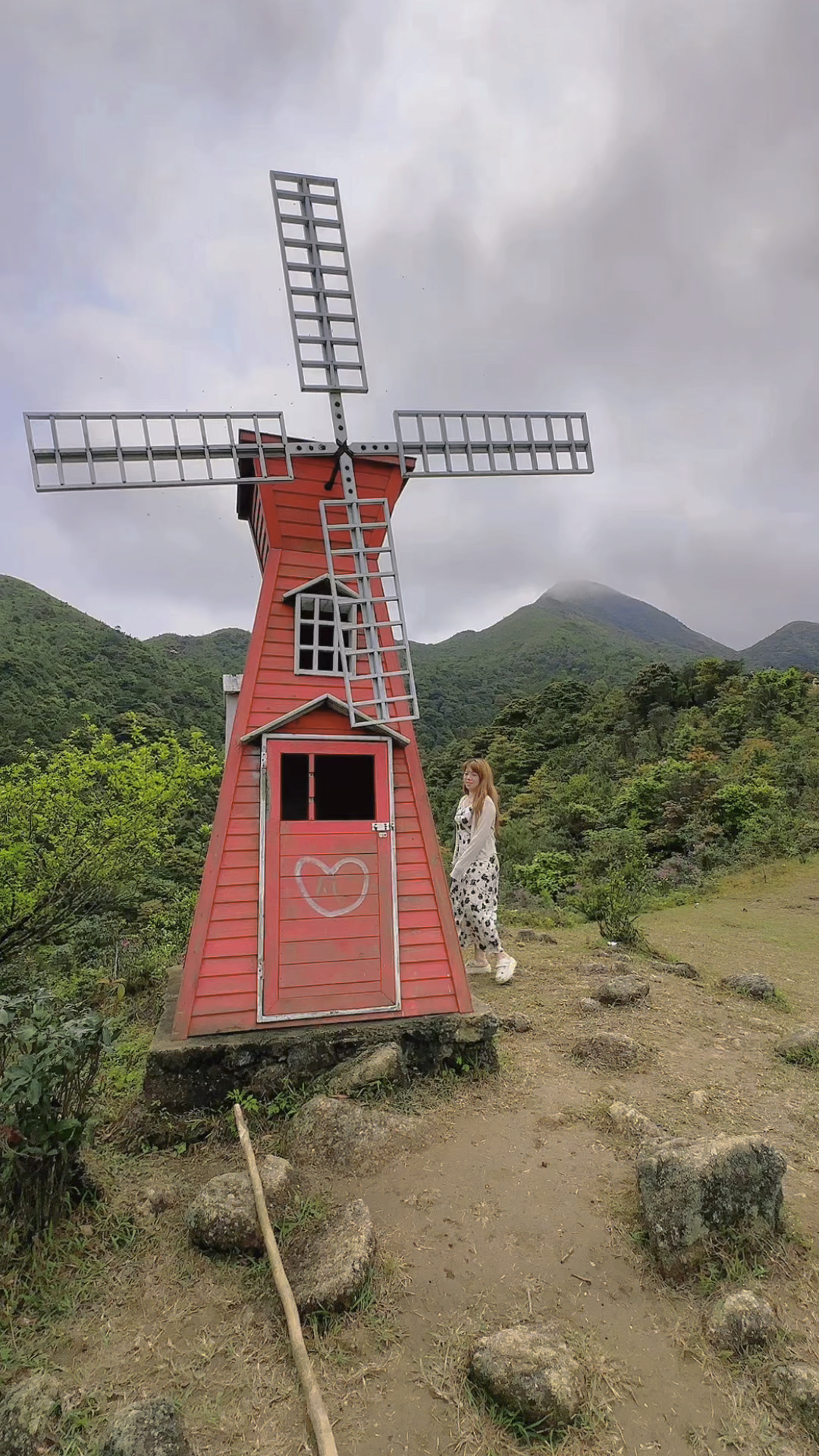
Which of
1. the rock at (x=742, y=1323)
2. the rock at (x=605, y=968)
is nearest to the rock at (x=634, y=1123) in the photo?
the rock at (x=742, y=1323)

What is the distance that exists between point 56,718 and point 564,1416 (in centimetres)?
2369

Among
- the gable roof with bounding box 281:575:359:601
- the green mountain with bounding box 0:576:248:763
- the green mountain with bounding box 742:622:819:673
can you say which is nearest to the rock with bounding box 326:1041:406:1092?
the gable roof with bounding box 281:575:359:601

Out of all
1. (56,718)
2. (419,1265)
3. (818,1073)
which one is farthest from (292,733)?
(56,718)

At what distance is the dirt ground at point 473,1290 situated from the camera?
2729 mm

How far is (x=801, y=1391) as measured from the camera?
2693mm

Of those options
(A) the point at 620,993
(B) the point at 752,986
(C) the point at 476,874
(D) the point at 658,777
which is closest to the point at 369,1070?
(C) the point at 476,874

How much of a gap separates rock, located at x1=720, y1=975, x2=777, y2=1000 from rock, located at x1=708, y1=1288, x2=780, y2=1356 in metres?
4.68

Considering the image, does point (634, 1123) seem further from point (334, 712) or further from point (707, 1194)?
point (334, 712)

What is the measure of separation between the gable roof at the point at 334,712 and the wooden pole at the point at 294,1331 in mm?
2737

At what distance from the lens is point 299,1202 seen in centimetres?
392

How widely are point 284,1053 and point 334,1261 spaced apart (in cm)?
170

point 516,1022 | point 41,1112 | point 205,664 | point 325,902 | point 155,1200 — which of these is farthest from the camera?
point 205,664

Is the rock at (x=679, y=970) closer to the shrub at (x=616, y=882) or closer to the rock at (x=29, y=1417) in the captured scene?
the shrub at (x=616, y=882)

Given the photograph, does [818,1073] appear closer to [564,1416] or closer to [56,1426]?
[564,1416]
